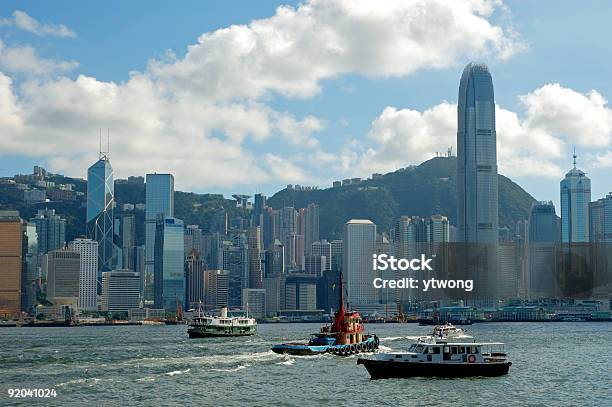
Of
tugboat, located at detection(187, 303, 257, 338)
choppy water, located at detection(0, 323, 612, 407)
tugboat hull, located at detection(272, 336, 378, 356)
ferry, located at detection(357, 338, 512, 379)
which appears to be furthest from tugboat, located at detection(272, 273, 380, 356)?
tugboat, located at detection(187, 303, 257, 338)

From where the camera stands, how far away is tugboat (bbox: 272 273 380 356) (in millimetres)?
110062

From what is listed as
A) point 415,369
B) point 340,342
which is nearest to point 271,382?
point 415,369

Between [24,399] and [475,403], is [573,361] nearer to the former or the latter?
[475,403]

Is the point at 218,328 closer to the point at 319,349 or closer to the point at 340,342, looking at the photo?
the point at 340,342

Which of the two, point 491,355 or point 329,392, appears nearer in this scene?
point 329,392

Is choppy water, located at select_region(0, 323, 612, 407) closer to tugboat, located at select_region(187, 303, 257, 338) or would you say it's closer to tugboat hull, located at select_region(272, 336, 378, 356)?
tugboat hull, located at select_region(272, 336, 378, 356)

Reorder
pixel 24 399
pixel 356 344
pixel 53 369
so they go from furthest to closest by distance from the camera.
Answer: pixel 356 344 < pixel 53 369 < pixel 24 399

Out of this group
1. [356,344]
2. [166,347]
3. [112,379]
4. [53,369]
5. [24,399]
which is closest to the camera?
[24,399]

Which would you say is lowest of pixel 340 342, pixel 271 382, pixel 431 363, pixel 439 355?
pixel 271 382

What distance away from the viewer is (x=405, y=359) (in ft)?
275

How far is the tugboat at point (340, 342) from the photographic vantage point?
110062 mm

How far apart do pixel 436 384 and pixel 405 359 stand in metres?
4.51

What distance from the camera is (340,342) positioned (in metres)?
112

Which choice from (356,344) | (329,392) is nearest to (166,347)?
(356,344)
